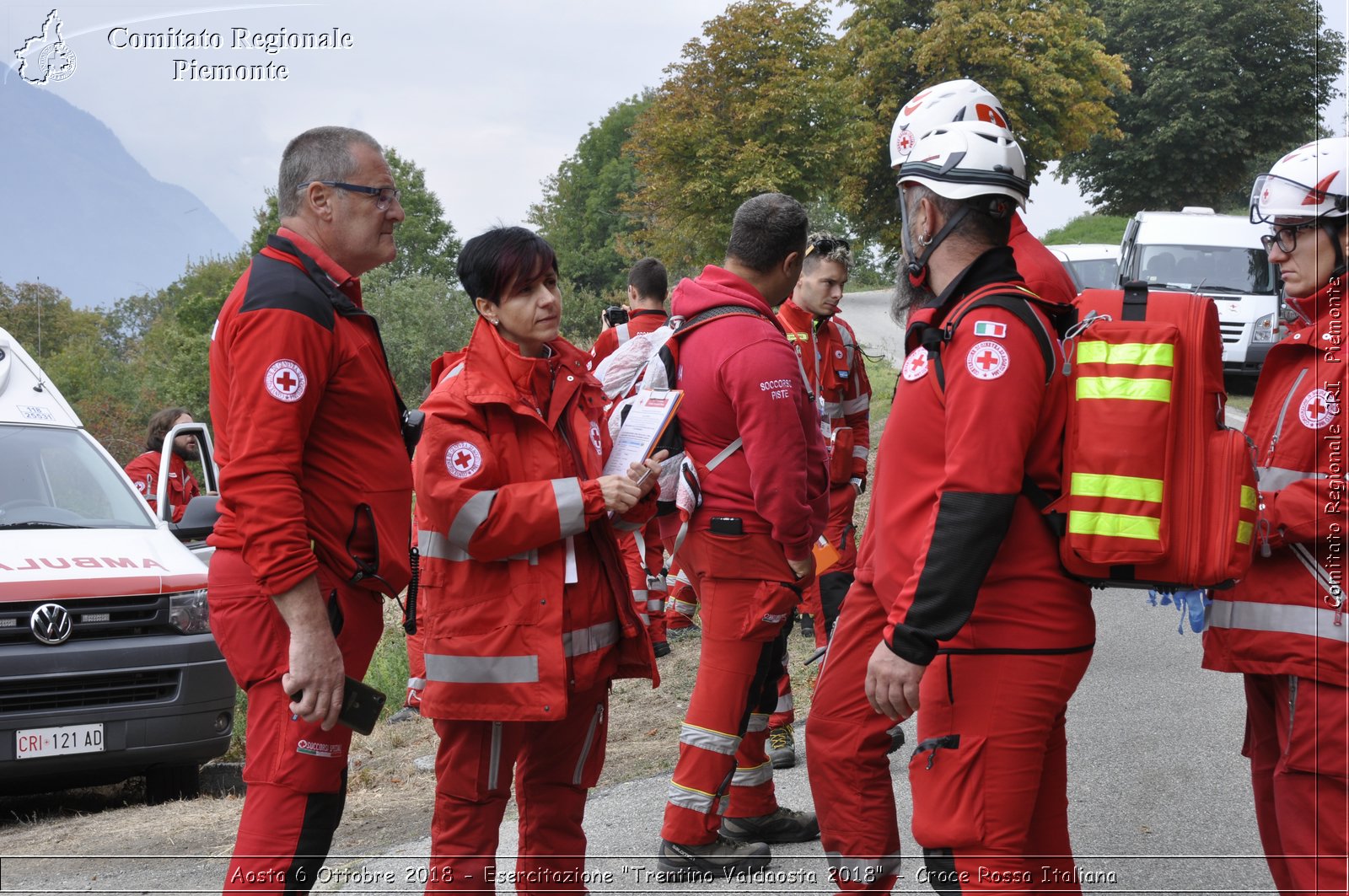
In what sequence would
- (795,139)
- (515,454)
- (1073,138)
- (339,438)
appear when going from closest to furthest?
(339,438)
(515,454)
(795,139)
(1073,138)

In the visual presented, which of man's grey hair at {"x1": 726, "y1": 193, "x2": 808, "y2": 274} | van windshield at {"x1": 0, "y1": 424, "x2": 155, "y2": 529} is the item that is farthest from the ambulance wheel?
man's grey hair at {"x1": 726, "y1": 193, "x2": 808, "y2": 274}

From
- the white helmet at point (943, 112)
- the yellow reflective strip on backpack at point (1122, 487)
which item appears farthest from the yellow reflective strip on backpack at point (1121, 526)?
the white helmet at point (943, 112)

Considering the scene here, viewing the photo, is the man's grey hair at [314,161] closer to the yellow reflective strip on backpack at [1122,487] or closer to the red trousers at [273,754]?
the red trousers at [273,754]

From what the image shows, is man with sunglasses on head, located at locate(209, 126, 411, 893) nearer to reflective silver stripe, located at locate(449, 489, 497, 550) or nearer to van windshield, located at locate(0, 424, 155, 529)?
reflective silver stripe, located at locate(449, 489, 497, 550)

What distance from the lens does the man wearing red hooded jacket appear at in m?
4.50

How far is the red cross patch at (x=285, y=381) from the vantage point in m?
3.25

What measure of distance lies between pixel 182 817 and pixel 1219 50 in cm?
4698

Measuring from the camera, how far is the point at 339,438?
3502 mm

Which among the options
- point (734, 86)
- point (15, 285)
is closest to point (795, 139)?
point (734, 86)

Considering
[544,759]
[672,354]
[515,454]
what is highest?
[672,354]

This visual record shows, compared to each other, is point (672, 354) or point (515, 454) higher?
Result: point (672, 354)

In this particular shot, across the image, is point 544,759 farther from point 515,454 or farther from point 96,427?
point 96,427

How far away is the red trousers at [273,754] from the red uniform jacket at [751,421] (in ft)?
5.53

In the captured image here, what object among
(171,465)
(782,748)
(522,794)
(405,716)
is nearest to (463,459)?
(522,794)
